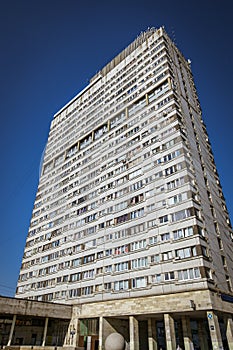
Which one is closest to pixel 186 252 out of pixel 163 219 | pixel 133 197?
pixel 163 219

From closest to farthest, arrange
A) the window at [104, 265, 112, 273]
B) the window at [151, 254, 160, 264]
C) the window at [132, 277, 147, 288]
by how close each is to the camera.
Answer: the window at [151, 254, 160, 264], the window at [132, 277, 147, 288], the window at [104, 265, 112, 273]

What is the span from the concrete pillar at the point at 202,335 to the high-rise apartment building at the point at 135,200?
85.9 inches

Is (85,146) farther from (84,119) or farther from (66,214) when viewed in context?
(66,214)

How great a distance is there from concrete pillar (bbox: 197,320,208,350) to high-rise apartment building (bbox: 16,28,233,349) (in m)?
2.18

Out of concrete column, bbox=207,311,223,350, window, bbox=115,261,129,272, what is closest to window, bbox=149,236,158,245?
window, bbox=115,261,129,272

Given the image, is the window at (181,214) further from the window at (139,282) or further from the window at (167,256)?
the window at (139,282)

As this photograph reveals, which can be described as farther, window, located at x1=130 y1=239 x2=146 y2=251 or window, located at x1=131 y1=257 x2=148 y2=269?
window, located at x1=130 y1=239 x2=146 y2=251

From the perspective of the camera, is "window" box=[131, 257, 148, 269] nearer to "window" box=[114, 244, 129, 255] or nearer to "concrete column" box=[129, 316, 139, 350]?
"window" box=[114, 244, 129, 255]

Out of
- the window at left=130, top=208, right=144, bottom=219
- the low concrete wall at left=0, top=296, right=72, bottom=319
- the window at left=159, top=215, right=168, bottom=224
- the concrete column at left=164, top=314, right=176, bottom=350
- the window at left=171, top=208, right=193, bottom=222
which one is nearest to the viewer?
the concrete column at left=164, top=314, right=176, bottom=350

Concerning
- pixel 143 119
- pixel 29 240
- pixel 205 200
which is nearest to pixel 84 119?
pixel 143 119

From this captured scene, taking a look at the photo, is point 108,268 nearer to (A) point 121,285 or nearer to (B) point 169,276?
(A) point 121,285

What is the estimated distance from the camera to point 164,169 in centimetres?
4134

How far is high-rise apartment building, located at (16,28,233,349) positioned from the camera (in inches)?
1364

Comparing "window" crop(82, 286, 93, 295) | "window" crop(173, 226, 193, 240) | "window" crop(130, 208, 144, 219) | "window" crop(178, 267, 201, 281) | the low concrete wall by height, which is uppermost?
"window" crop(130, 208, 144, 219)
